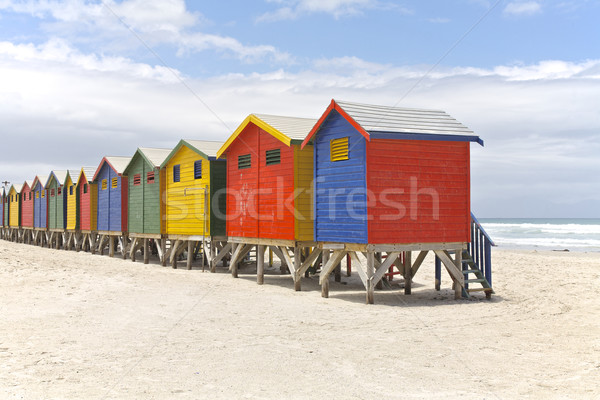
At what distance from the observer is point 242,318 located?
34.8 feet

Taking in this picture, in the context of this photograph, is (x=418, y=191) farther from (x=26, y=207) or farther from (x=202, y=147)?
(x=26, y=207)

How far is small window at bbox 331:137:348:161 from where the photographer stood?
1298cm

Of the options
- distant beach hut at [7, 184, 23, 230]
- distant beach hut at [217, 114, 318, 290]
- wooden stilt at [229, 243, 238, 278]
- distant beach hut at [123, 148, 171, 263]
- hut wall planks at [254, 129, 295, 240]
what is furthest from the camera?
distant beach hut at [7, 184, 23, 230]

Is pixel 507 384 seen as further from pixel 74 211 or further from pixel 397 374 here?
pixel 74 211

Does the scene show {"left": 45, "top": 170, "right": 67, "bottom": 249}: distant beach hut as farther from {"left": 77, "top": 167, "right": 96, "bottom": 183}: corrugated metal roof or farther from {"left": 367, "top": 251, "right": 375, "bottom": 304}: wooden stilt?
{"left": 367, "top": 251, "right": 375, "bottom": 304}: wooden stilt

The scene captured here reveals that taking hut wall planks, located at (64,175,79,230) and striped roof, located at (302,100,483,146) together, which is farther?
hut wall planks, located at (64,175,79,230)

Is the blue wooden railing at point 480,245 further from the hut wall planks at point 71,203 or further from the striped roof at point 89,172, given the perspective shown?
the hut wall planks at point 71,203

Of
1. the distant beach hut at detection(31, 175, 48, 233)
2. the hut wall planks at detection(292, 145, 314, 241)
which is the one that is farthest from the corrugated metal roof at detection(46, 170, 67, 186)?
the hut wall planks at detection(292, 145, 314, 241)

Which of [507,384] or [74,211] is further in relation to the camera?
[74,211]

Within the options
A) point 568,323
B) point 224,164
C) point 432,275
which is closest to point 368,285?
point 568,323

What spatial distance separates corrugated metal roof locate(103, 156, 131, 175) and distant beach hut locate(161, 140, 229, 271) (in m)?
5.13

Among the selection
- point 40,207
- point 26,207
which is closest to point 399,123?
point 40,207

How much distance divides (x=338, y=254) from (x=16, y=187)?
42.6 m

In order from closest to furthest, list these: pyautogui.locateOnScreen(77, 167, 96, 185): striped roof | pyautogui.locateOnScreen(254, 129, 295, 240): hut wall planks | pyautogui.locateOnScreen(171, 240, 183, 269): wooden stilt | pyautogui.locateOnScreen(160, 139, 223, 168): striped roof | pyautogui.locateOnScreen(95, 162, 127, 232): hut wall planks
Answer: pyautogui.locateOnScreen(254, 129, 295, 240): hut wall planks < pyautogui.locateOnScreen(160, 139, 223, 168): striped roof < pyautogui.locateOnScreen(171, 240, 183, 269): wooden stilt < pyautogui.locateOnScreen(95, 162, 127, 232): hut wall planks < pyautogui.locateOnScreen(77, 167, 96, 185): striped roof
